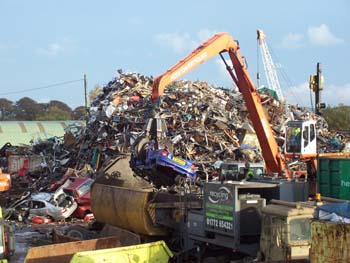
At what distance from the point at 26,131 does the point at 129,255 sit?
165ft

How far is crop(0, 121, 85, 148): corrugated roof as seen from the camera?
57625 millimetres

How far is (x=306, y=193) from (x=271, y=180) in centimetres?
103

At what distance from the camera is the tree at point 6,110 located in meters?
110

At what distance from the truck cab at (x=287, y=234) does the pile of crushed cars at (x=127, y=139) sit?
13.9 meters

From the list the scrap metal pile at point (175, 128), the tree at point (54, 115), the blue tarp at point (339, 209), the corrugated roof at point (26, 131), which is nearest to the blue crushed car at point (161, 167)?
the blue tarp at point (339, 209)

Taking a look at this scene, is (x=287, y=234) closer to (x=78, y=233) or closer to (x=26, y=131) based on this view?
(x=78, y=233)

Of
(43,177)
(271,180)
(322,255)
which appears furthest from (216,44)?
(43,177)

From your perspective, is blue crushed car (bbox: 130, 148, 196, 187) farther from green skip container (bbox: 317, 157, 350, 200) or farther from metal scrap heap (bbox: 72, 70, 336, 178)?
metal scrap heap (bbox: 72, 70, 336, 178)

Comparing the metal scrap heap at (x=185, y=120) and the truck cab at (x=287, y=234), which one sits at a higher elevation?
the metal scrap heap at (x=185, y=120)

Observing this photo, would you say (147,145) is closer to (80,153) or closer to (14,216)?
(14,216)

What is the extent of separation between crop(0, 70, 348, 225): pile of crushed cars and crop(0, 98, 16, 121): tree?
73.5 meters

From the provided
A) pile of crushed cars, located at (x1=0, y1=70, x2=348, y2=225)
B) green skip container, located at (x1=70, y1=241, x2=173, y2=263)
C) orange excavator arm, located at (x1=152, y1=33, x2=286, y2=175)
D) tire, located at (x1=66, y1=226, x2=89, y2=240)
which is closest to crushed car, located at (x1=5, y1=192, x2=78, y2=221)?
pile of crushed cars, located at (x1=0, y1=70, x2=348, y2=225)

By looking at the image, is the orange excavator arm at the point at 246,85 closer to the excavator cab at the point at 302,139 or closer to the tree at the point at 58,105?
the excavator cab at the point at 302,139

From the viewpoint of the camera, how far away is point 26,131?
198 ft
